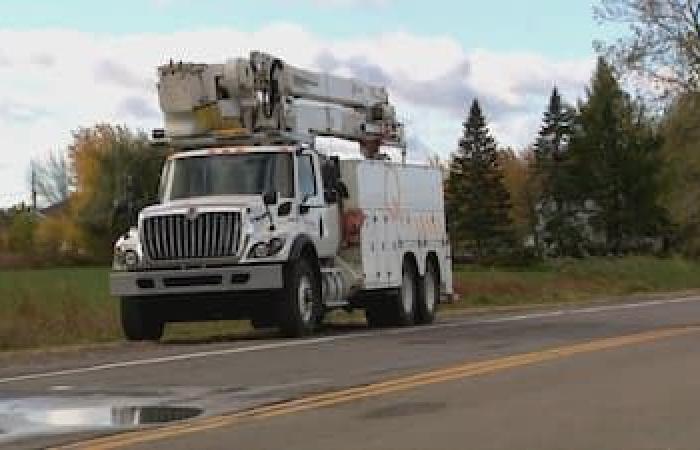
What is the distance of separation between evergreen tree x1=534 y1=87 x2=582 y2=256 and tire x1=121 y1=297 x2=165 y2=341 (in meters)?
77.2

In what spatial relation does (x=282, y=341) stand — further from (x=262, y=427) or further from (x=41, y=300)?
(x=262, y=427)

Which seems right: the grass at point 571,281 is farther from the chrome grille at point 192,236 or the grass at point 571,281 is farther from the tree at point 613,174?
the tree at point 613,174

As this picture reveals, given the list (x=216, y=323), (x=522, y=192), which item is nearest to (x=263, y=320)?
(x=216, y=323)

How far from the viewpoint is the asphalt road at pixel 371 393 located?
10070 millimetres

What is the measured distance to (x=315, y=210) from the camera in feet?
70.0

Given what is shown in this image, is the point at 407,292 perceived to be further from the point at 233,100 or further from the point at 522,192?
the point at 522,192

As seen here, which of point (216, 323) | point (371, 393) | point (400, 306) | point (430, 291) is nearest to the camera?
point (371, 393)

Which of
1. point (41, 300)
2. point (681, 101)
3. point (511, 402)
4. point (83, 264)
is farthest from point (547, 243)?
point (511, 402)

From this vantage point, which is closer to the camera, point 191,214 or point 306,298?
point 191,214

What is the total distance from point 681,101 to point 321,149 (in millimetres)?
41495

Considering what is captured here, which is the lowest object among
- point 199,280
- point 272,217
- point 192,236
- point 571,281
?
point 571,281

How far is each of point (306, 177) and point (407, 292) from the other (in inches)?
152

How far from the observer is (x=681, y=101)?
61781mm

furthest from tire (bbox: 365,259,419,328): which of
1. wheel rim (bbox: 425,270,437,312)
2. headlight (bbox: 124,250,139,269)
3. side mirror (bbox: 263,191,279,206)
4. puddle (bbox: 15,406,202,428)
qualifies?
puddle (bbox: 15,406,202,428)
